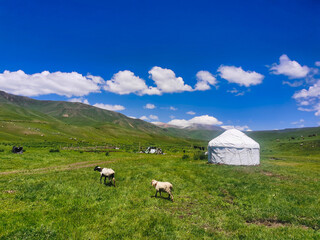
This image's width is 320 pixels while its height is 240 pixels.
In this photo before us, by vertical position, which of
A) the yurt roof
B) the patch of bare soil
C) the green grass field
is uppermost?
the yurt roof

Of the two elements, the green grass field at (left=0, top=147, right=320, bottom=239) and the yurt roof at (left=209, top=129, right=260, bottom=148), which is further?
the yurt roof at (left=209, top=129, right=260, bottom=148)

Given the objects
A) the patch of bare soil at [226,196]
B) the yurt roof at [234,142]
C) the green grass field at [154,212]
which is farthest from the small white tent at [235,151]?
the patch of bare soil at [226,196]

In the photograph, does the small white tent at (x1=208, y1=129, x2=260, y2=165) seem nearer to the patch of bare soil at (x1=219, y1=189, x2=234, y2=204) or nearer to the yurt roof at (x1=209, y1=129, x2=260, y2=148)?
the yurt roof at (x1=209, y1=129, x2=260, y2=148)

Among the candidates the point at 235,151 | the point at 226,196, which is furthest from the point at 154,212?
the point at 235,151

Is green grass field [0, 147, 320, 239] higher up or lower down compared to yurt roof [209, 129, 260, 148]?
lower down

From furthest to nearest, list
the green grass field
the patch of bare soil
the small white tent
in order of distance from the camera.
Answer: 1. the small white tent
2. the patch of bare soil
3. the green grass field

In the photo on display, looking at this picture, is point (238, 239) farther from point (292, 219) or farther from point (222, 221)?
point (292, 219)

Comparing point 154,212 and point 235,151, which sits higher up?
point 235,151

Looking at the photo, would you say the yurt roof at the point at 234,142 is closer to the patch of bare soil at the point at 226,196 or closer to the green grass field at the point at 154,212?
the green grass field at the point at 154,212

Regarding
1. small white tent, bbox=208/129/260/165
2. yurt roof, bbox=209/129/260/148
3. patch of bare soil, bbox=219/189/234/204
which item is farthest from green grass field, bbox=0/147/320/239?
yurt roof, bbox=209/129/260/148

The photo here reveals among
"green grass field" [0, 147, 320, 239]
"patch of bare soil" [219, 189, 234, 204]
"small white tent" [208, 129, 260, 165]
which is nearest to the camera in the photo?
"green grass field" [0, 147, 320, 239]

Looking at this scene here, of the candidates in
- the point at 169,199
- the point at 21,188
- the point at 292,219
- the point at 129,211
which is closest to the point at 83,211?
the point at 129,211

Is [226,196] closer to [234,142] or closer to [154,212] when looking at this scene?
[154,212]

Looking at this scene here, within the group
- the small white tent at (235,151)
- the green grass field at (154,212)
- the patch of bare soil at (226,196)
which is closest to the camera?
the green grass field at (154,212)
